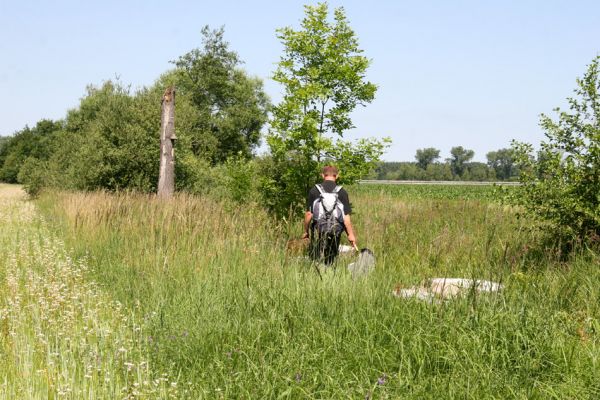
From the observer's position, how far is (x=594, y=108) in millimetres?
9656

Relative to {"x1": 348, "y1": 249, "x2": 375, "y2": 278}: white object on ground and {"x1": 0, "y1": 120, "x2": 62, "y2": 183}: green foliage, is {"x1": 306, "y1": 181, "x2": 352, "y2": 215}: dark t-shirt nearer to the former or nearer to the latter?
{"x1": 348, "y1": 249, "x2": 375, "y2": 278}: white object on ground

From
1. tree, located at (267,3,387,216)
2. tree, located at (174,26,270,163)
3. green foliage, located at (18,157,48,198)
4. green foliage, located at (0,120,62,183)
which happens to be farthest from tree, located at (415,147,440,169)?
tree, located at (267,3,387,216)

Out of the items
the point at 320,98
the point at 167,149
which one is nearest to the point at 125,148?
the point at 167,149

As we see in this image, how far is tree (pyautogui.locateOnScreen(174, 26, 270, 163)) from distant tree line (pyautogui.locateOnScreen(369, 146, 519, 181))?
95.7 meters

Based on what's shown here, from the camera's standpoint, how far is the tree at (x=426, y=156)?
16800 centimetres

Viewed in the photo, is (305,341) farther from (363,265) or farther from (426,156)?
(426,156)

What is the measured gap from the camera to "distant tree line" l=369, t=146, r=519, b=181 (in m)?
143

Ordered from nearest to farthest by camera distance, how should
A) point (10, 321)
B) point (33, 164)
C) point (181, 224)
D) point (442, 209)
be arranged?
point (10, 321), point (181, 224), point (442, 209), point (33, 164)

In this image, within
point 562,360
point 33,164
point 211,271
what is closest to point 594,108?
point 562,360

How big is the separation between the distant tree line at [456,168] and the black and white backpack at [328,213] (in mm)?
130261

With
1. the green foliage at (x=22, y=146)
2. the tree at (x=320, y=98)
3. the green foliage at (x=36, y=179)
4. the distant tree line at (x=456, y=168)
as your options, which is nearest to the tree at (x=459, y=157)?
the distant tree line at (x=456, y=168)

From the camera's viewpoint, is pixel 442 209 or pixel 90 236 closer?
pixel 90 236

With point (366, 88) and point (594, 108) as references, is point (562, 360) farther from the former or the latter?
point (366, 88)

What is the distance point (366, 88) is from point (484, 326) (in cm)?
794
